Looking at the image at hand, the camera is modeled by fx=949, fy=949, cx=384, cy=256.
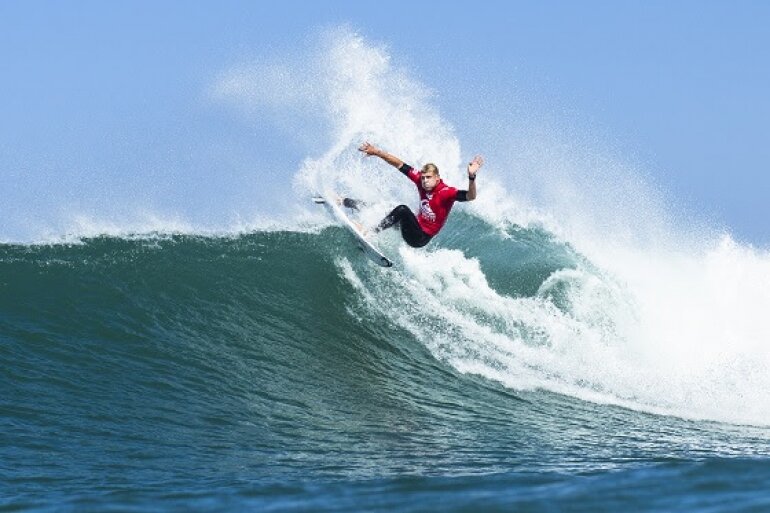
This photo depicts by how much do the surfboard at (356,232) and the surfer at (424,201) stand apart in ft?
1.69

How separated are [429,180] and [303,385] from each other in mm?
2828

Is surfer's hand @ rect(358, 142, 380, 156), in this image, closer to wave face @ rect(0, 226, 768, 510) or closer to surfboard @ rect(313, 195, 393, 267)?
surfboard @ rect(313, 195, 393, 267)

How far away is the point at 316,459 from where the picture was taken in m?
7.09

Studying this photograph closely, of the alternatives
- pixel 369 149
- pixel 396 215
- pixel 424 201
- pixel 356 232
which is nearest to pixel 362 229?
pixel 356 232

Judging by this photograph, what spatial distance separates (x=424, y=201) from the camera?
436 inches

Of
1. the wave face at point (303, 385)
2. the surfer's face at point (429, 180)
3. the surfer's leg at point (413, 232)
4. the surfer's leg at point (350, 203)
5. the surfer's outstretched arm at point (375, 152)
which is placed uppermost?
the surfer's outstretched arm at point (375, 152)

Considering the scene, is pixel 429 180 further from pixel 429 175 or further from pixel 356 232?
pixel 356 232

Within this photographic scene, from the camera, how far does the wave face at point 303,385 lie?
6340 millimetres

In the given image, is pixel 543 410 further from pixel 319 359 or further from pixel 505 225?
pixel 505 225

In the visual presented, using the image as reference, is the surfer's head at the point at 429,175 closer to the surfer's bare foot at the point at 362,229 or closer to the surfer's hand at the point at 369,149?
the surfer's hand at the point at 369,149

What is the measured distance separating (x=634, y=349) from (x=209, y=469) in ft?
23.2

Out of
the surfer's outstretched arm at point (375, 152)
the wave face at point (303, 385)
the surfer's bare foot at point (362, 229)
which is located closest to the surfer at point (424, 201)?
the surfer's outstretched arm at point (375, 152)

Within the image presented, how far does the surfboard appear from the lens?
11.9 meters

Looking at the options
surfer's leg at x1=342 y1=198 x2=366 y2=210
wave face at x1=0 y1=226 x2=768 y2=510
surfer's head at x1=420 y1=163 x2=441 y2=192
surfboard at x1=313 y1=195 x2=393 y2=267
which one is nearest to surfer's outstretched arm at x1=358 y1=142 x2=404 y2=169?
surfer's head at x1=420 y1=163 x2=441 y2=192
